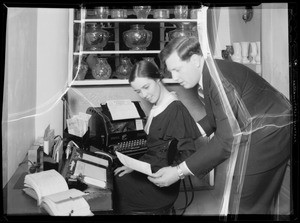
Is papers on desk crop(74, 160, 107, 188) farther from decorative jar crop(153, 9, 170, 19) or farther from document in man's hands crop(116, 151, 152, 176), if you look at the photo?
decorative jar crop(153, 9, 170, 19)

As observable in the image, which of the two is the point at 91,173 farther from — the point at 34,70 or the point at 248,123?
the point at 248,123

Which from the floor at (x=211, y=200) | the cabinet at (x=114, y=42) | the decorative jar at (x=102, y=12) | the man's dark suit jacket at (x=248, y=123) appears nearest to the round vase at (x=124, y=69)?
the cabinet at (x=114, y=42)

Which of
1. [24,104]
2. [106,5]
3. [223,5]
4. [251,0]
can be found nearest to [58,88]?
[24,104]

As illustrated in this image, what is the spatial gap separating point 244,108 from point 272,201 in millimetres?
459

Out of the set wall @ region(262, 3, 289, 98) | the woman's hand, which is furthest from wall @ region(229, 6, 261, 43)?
the woman's hand

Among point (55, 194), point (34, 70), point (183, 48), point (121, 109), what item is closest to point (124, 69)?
point (121, 109)

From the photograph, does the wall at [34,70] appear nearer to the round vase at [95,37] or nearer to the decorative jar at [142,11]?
the round vase at [95,37]

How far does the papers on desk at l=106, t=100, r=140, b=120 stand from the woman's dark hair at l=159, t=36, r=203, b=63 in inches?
10.6

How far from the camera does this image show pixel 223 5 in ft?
6.17

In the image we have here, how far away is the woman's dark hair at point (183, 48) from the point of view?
6.15 feet

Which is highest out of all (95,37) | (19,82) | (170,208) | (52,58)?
(95,37)

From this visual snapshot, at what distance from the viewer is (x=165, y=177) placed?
1.87 metres

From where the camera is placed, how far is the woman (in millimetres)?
1869

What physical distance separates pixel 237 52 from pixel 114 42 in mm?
586
